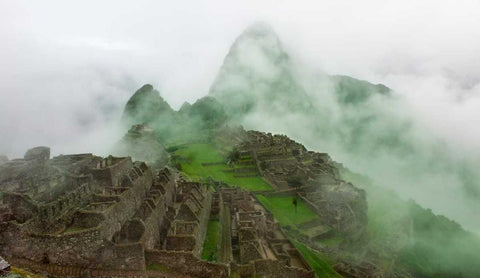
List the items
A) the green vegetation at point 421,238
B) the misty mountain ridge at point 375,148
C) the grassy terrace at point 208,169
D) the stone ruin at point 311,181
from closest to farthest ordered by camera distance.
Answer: the stone ruin at point 311,181 < the green vegetation at point 421,238 < the misty mountain ridge at point 375,148 < the grassy terrace at point 208,169

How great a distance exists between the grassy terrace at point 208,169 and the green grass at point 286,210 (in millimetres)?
3658

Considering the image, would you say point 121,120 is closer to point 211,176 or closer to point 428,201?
point 211,176

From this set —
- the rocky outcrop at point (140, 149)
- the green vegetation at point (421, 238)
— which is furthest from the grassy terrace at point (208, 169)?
the green vegetation at point (421, 238)

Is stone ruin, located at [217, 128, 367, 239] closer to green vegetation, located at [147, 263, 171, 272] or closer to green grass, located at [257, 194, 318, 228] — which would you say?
green grass, located at [257, 194, 318, 228]

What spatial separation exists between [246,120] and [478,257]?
116 metres

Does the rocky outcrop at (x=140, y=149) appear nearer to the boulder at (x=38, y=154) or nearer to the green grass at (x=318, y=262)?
the boulder at (x=38, y=154)

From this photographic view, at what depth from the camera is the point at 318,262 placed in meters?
37.7

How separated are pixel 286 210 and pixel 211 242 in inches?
859

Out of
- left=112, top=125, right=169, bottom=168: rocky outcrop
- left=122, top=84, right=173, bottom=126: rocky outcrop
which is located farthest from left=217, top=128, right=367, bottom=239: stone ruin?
left=122, top=84, right=173, bottom=126: rocky outcrop

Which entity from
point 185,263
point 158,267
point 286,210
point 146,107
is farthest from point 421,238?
point 146,107

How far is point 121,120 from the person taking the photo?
108m

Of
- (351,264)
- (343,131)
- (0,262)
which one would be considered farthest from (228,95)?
(0,262)

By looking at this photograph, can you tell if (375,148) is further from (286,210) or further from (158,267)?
(158,267)

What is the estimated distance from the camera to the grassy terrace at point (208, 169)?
197 ft
